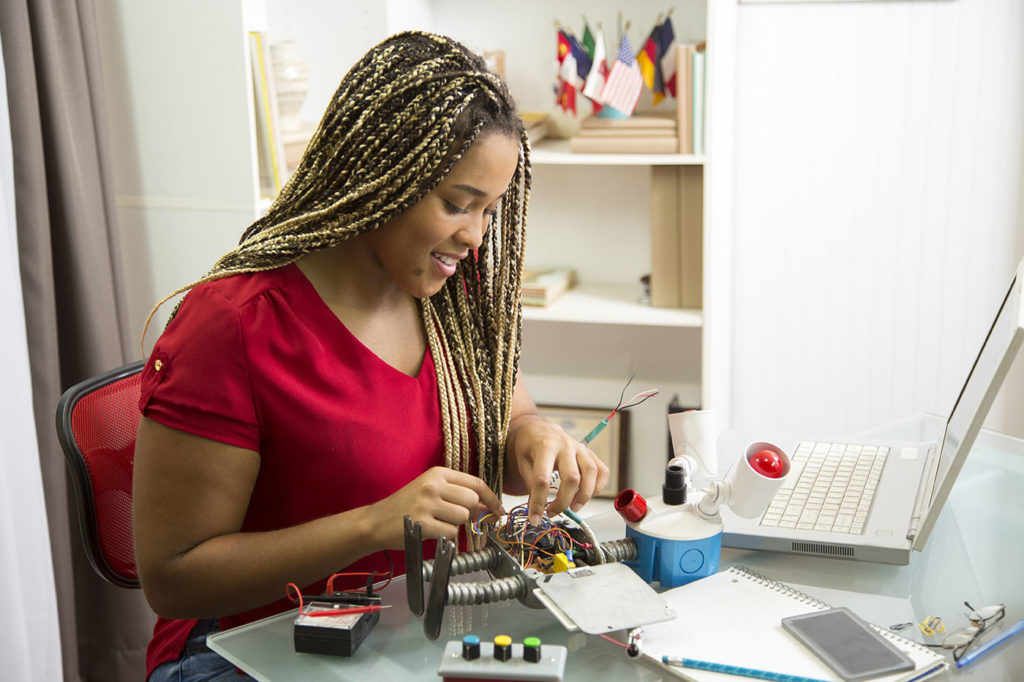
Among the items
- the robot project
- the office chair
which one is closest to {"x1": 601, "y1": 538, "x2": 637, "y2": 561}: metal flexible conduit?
the robot project

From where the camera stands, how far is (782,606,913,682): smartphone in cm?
90

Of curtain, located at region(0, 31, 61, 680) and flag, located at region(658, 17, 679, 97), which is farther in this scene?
flag, located at region(658, 17, 679, 97)

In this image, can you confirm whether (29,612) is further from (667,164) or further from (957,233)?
(957,233)

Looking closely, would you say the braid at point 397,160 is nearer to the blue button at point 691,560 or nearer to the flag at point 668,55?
the blue button at point 691,560

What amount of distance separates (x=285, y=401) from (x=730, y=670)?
0.58 meters

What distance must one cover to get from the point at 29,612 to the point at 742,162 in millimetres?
1954

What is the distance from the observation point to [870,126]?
248cm

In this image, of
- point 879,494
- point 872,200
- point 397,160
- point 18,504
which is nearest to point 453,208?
point 397,160

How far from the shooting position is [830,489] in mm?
1359

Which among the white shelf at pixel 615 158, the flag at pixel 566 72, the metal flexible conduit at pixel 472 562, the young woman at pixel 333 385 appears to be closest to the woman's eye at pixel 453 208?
the young woman at pixel 333 385

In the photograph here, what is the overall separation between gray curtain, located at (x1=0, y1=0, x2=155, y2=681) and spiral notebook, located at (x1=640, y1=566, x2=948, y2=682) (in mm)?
1585

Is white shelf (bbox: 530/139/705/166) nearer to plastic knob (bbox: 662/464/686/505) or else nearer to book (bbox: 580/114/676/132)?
book (bbox: 580/114/676/132)

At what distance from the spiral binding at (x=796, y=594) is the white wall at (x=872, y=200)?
1.63 metres

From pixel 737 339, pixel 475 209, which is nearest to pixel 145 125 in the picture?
pixel 475 209
